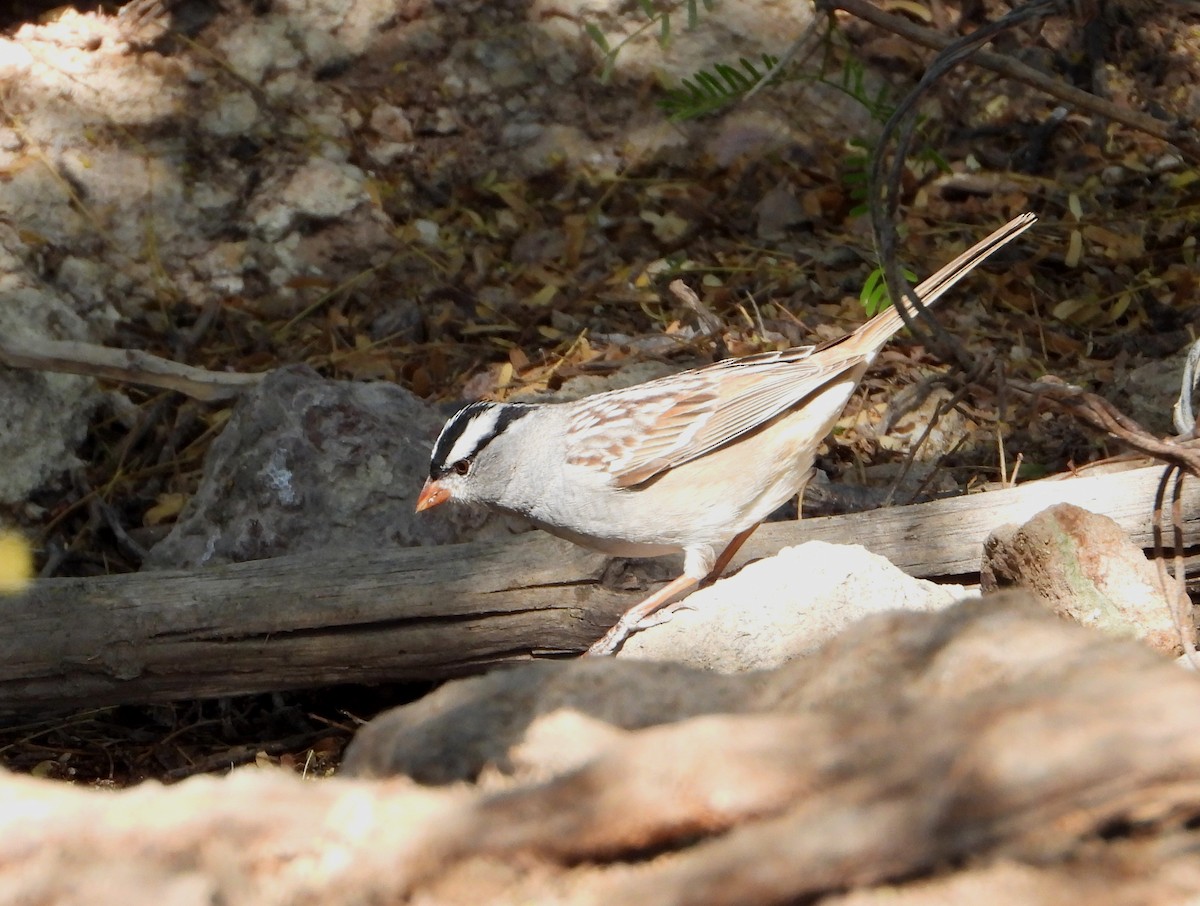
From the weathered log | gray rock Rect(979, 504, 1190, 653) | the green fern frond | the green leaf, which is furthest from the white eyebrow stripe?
the green leaf

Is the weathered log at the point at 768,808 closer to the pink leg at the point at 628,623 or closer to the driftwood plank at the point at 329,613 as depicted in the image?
the pink leg at the point at 628,623

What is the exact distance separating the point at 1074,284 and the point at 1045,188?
78cm

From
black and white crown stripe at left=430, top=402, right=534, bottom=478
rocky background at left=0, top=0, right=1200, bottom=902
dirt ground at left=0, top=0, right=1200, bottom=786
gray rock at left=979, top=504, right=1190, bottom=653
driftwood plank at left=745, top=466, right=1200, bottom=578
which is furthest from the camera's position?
dirt ground at left=0, top=0, right=1200, bottom=786

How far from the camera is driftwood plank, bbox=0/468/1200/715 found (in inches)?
170

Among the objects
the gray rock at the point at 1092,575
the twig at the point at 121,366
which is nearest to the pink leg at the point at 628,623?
the gray rock at the point at 1092,575

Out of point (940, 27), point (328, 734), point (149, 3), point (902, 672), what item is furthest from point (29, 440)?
point (940, 27)

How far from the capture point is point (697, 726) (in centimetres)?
189

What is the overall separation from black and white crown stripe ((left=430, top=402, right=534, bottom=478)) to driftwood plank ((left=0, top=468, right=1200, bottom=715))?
32 cm

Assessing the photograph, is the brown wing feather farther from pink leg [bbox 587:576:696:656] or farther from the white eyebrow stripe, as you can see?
pink leg [bbox 587:576:696:656]

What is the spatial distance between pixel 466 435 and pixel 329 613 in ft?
2.46

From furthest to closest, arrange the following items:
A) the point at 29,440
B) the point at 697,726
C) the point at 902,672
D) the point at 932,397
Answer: the point at 932,397 → the point at 29,440 → the point at 902,672 → the point at 697,726

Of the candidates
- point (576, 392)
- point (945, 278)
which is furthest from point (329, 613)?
point (945, 278)

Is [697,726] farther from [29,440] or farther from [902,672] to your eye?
[29,440]

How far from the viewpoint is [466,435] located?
4.62 meters
